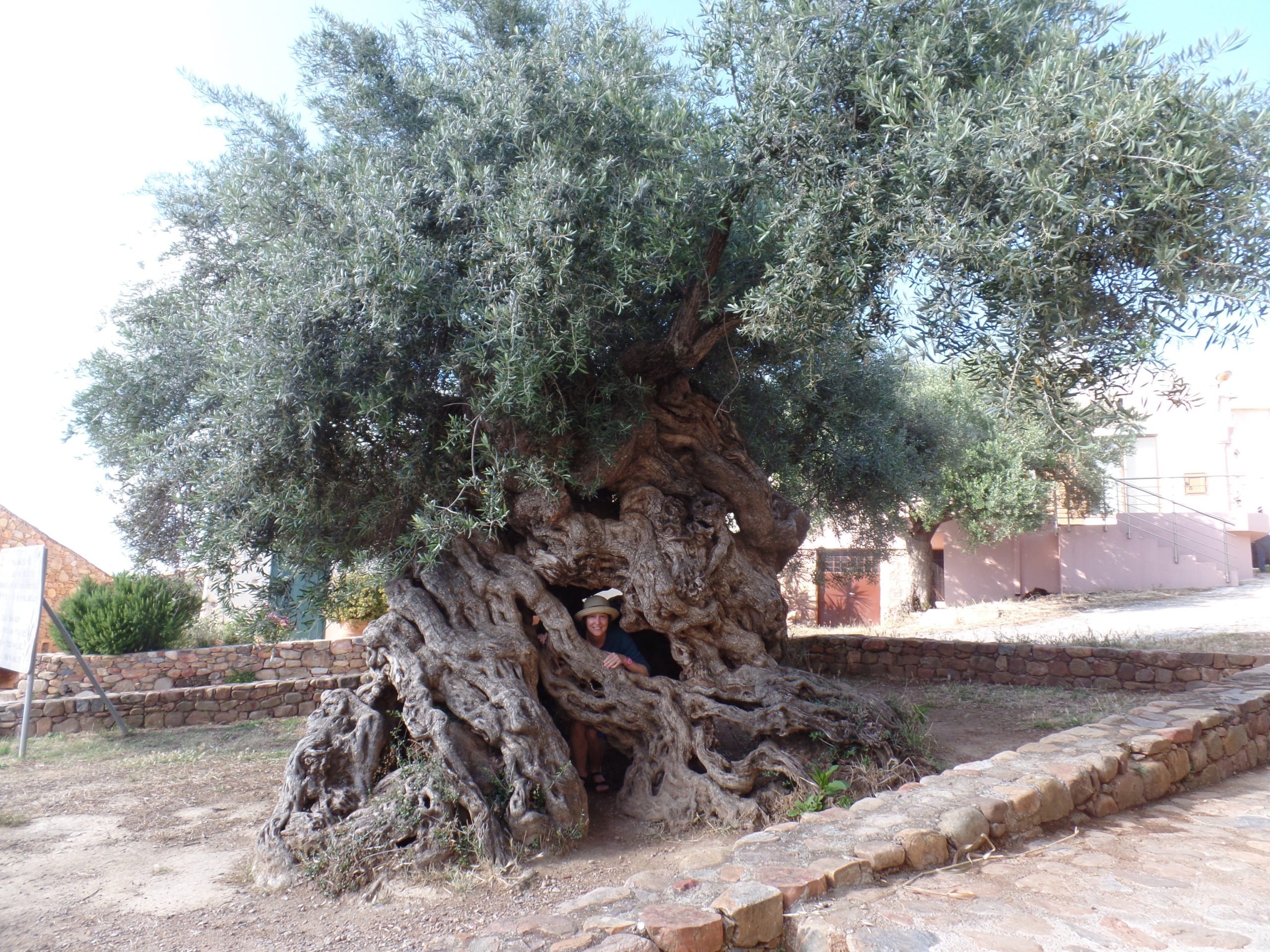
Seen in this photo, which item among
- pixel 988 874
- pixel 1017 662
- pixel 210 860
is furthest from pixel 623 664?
pixel 1017 662

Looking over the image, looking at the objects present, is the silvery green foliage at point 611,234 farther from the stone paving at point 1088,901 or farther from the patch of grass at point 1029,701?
the patch of grass at point 1029,701

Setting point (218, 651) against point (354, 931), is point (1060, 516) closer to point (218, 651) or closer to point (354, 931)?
point (218, 651)

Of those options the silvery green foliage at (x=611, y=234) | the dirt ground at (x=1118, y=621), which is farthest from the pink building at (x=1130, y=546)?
the silvery green foliage at (x=611, y=234)

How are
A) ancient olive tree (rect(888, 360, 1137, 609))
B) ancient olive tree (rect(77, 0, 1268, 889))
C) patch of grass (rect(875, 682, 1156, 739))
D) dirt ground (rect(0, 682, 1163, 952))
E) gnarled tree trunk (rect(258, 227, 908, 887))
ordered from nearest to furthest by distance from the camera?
dirt ground (rect(0, 682, 1163, 952)) < ancient olive tree (rect(77, 0, 1268, 889)) < gnarled tree trunk (rect(258, 227, 908, 887)) < patch of grass (rect(875, 682, 1156, 739)) < ancient olive tree (rect(888, 360, 1137, 609))

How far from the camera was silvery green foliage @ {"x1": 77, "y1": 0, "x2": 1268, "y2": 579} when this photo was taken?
4887 millimetres

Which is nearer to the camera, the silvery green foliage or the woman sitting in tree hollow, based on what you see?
the silvery green foliage

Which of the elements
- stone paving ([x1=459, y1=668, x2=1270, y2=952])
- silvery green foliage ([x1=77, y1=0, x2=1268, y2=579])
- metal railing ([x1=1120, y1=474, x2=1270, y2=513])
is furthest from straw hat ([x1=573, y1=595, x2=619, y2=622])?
metal railing ([x1=1120, y1=474, x2=1270, y2=513])

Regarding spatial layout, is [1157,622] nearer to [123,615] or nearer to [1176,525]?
[1176,525]

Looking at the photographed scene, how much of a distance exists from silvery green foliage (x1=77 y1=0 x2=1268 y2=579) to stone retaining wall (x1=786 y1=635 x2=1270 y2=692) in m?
3.93

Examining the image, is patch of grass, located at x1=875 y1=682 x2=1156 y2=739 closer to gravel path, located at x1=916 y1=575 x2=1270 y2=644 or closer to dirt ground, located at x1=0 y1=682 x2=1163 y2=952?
dirt ground, located at x1=0 y1=682 x2=1163 y2=952

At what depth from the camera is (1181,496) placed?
2198cm

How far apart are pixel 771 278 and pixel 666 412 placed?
192 cm

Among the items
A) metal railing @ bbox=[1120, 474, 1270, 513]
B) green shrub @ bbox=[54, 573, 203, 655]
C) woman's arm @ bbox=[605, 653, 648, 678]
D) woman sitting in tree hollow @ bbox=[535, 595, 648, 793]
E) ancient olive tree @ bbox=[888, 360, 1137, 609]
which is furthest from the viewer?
metal railing @ bbox=[1120, 474, 1270, 513]

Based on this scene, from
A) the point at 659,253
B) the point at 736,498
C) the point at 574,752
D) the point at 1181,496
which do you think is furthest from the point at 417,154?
the point at 1181,496
